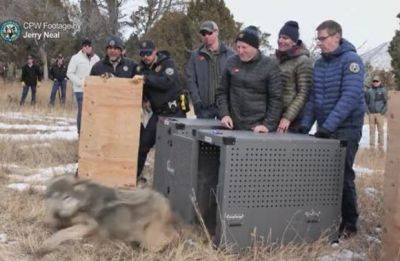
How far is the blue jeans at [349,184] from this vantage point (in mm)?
5363

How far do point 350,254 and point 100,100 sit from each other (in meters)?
3.19

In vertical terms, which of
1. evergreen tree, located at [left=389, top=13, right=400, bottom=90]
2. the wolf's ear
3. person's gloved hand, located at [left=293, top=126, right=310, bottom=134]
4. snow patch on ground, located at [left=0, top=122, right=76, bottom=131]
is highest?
evergreen tree, located at [left=389, top=13, right=400, bottom=90]

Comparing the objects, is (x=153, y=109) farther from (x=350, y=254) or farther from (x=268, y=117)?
(x=350, y=254)

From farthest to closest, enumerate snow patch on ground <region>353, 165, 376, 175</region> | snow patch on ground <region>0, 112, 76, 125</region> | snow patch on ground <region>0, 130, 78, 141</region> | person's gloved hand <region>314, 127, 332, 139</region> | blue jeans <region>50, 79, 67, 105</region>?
blue jeans <region>50, 79, 67, 105</region>
snow patch on ground <region>0, 112, 76, 125</region>
snow patch on ground <region>0, 130, 78, 141</region>
snow patch on ground <region>353, 165, 376, 175</region>
person's gloved hand <region>314, 127, 332, 139</region>

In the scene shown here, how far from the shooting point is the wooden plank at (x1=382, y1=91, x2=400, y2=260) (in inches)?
170

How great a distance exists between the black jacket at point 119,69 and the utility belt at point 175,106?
569 millimetres

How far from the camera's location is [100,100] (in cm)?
685

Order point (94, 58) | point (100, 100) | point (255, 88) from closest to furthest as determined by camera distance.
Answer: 1. point (255, 88)
2. point (100, 100)
3. point (94, 58)

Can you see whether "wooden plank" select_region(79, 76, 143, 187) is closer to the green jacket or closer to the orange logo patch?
the orange logo patch

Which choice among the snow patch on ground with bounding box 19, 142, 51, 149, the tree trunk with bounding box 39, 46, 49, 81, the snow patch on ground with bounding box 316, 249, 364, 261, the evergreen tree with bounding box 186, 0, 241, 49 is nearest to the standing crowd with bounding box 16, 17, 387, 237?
the snow patch on ground with bounding box 316, 249, 364, 261

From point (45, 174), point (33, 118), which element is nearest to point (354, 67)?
point (45, 174)

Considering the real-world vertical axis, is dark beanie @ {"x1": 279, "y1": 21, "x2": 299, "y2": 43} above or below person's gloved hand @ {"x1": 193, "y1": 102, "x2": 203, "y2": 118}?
above

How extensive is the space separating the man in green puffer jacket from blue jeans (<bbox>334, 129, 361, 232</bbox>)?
0.46 metres

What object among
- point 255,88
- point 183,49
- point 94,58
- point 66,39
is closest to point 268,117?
point 255,88
